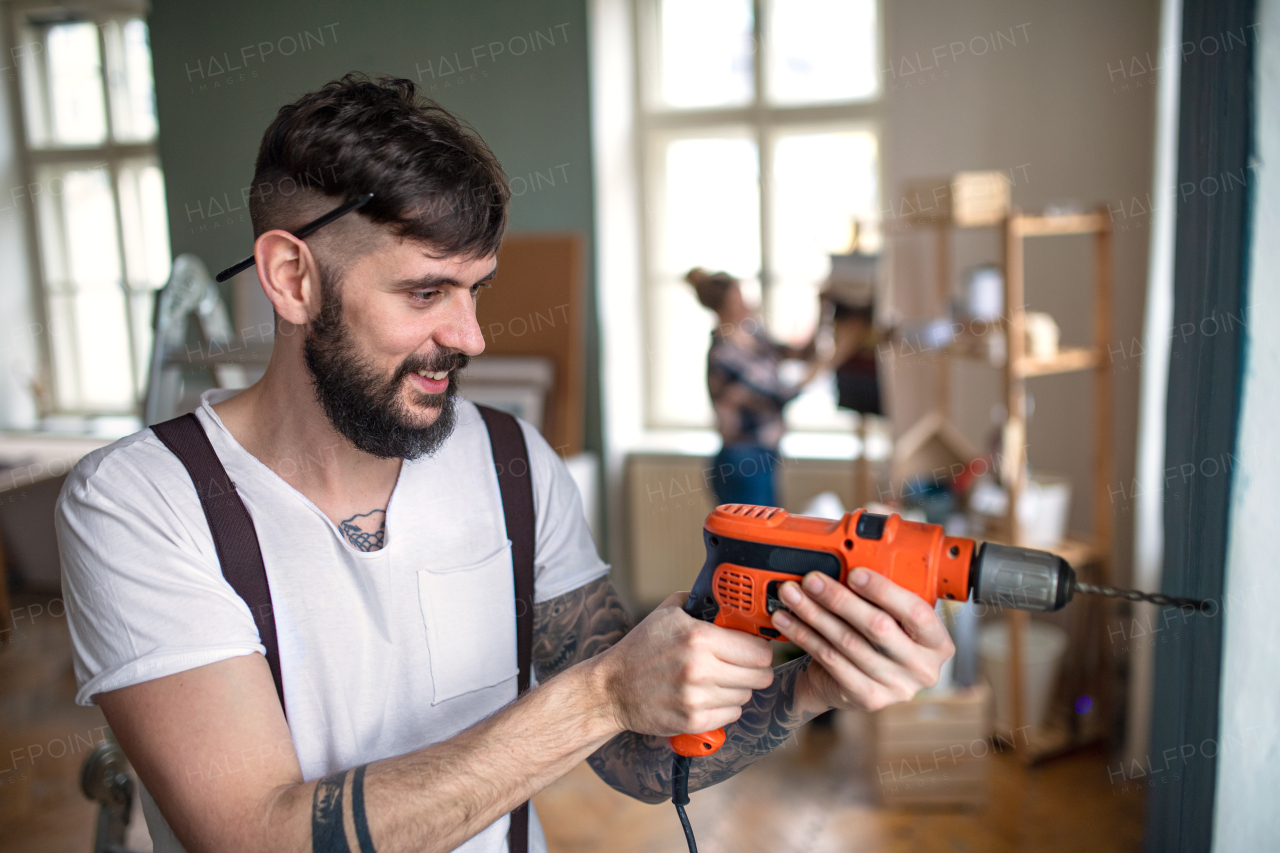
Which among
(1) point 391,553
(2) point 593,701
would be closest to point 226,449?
(1) point 391,553

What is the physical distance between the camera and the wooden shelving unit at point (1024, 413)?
258cm

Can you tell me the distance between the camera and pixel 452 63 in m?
3.78

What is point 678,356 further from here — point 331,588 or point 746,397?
point 331,588

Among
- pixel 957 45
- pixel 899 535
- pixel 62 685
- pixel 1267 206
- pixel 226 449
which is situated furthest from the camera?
pixel 62 685

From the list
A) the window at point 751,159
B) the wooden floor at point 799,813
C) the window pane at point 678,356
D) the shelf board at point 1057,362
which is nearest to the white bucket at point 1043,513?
the shelf board at point 1057,362

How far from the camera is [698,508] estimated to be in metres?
3.82

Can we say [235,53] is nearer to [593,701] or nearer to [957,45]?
[957,45]

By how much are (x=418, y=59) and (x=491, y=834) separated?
137 inches

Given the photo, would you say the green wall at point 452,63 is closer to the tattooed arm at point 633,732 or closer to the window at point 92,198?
the window at point 92,198

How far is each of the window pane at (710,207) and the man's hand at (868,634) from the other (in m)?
3.20

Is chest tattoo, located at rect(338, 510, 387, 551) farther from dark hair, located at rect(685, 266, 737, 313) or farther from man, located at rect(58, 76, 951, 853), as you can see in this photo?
dark hair, located at rect(685, 266, 737, 313)

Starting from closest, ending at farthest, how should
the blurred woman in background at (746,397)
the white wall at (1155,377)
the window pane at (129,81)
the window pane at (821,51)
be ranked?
the white wall at (1155,377), the blurred woman in background at (746,397), the window pane at (821,51), the window pane at (129,81)

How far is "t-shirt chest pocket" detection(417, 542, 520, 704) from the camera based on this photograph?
1061 millimetres

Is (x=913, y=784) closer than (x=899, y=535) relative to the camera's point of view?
No
